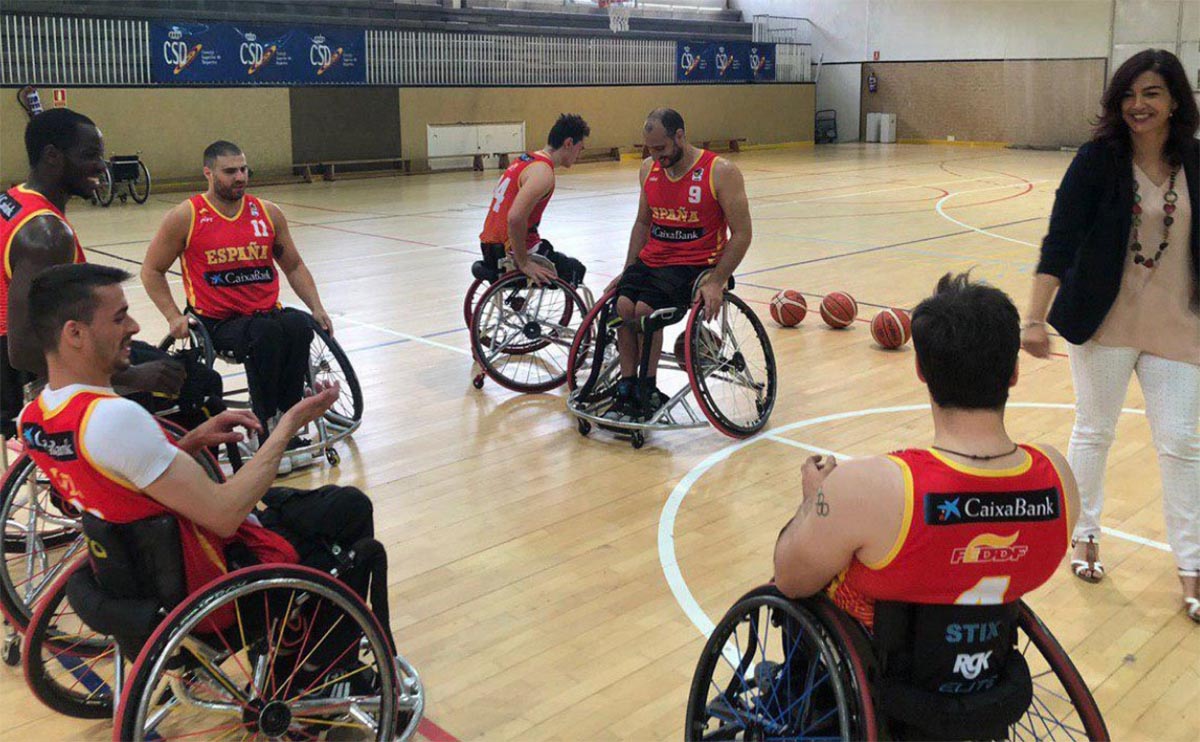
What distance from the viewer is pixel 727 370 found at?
4617mm

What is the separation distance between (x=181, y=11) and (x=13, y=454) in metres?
11.9

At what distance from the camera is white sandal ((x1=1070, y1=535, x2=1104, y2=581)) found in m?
3.21

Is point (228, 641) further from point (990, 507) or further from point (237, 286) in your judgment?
point (237, 286)

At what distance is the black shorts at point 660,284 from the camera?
4469mm

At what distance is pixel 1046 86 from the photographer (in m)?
20.3

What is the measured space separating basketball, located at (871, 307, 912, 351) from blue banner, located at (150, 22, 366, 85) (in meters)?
11.7

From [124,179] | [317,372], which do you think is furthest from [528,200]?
[124,179]

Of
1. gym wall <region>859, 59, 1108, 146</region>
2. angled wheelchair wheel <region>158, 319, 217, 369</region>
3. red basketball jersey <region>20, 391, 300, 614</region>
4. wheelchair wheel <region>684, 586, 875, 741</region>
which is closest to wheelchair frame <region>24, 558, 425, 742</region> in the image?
red basketball jersey <region>20, 391, 300, 614</region>

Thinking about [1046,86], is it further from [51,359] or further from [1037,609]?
[51,359]

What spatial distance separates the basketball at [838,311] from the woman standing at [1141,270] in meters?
3.51

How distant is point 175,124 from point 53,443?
1367cm

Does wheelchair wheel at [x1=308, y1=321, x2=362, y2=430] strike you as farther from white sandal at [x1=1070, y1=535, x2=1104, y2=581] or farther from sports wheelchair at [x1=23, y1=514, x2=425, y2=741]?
white sandal at [x1=1070, y1=535, x2=1104, y2=581]

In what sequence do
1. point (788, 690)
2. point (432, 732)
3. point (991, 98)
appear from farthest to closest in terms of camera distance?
1. point (991, 98)
2. point (432, 732)
3. point (788, 690)

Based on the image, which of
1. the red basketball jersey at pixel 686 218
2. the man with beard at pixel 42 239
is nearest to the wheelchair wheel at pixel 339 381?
the man with beard at pixel 42 239
